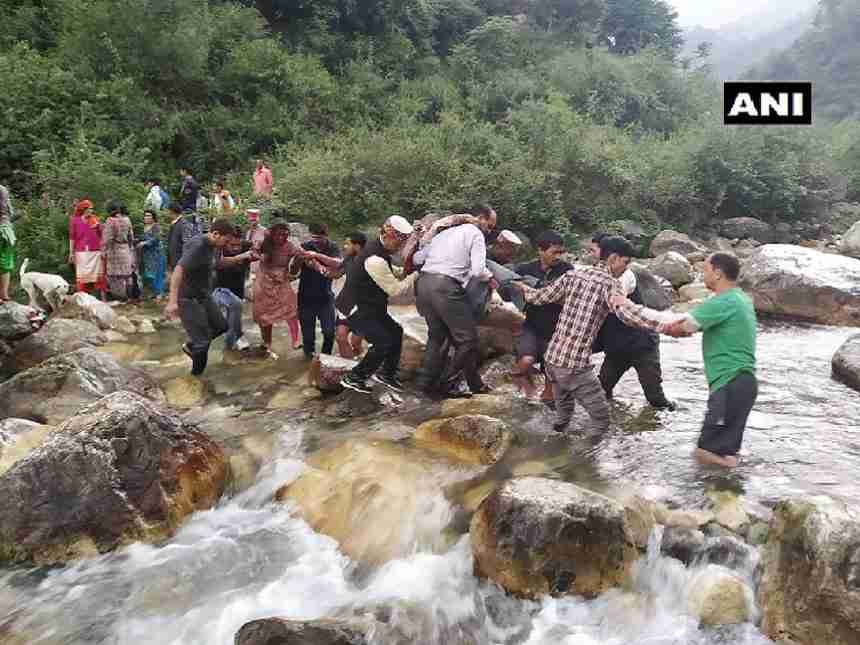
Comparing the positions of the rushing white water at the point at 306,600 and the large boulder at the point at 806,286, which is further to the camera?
the large boulder at the point at 806,286

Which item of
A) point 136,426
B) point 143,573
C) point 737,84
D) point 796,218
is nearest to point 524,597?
point 143,573

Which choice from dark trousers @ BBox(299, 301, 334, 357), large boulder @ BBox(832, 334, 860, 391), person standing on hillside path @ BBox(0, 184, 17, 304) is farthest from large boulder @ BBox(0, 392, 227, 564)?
large boulder @ BBox(832, 334, 860, 391)

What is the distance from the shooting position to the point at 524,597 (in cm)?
411

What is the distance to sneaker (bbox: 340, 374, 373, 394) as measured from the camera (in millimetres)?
6820

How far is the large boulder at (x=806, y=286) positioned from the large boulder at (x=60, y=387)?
8.88m

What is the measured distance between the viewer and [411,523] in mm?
4828

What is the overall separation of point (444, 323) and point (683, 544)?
2.82 meters

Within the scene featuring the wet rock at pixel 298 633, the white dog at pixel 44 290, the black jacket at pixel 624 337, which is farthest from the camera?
the white dog at pixel 44 290

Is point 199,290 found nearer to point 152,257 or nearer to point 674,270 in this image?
point 152,257

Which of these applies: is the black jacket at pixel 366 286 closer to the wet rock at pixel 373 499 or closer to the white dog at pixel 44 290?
the wet rock at pixel 373 499

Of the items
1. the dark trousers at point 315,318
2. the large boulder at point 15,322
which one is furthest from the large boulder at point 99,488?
the large boulder at point 15,322

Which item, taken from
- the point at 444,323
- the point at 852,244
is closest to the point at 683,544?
the point at 444,323

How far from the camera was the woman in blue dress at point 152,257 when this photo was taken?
11711 mm

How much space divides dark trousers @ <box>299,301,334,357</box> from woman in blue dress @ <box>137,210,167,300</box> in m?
4.82
